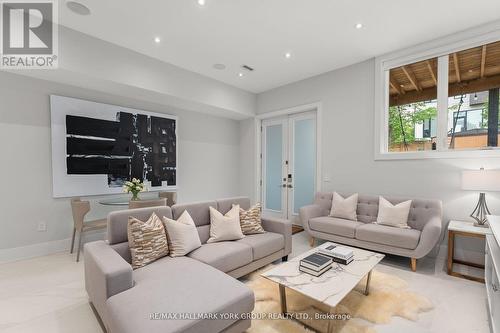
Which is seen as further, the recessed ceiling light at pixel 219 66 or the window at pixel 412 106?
the recessed ceiling light at pixel 219 66

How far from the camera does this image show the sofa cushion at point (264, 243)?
2637 mm

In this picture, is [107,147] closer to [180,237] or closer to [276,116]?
[180,237]

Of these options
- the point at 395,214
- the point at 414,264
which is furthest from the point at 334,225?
the point at 414,264

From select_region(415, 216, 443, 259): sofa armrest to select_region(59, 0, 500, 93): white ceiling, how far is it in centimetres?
247

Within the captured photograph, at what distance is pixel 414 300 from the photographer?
85.6 inches

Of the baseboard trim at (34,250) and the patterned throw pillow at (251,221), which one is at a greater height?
the patterned throw pillow at (251,221)

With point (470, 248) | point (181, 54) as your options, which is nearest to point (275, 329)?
point (470, 248)

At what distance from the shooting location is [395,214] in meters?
3.15

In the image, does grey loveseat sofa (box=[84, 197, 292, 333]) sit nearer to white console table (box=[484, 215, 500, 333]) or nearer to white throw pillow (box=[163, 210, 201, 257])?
white throw pillow (box=[163, 210, 201, 257])

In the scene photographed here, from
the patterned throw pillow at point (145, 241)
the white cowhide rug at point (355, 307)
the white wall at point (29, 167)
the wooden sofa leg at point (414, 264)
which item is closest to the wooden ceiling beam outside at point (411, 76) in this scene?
the wooden sofa leg at point (414, 264)

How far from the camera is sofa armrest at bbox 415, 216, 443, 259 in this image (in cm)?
267

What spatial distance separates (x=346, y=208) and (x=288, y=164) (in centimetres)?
173

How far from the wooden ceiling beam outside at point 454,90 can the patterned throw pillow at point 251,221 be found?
2882 millimetres

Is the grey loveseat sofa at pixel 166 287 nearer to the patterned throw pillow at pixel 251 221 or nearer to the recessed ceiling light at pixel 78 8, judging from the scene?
the patterned throw pillow at pixel 251 221
